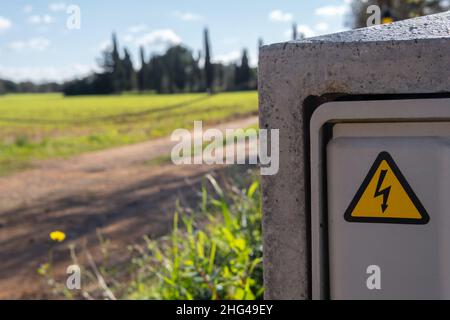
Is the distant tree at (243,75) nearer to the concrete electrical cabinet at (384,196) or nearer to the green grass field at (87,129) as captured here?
the green grass field at (87,129)

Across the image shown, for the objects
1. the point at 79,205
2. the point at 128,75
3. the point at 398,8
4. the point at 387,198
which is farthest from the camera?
the point at 128,75

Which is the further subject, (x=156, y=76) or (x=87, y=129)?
(x=156, y=76)

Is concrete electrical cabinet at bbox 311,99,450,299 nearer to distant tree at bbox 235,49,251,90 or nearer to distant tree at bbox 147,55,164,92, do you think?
distant tree at bbox 235,49,251,90

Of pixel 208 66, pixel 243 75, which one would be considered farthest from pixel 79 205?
pixel 243 75

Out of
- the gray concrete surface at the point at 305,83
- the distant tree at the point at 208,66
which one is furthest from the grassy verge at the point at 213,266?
the distant tree at the point at 208,66

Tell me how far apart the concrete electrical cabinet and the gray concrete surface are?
0.17ft

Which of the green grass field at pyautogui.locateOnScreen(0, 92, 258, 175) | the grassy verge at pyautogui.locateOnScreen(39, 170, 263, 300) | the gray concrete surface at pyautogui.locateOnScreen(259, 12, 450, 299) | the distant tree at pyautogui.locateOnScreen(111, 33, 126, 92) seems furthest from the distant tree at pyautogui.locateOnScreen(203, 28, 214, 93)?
the gray concrete surface at pyautogui.locateOnScreen(259, 12, 450, 299)

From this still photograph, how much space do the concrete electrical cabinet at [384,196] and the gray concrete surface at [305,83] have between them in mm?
53

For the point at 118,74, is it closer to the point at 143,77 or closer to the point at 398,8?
the point at 143,77

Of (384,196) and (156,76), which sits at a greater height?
(156,76)

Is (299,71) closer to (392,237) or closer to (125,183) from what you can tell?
(392,237)

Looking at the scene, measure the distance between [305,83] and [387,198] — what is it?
0.31 meters

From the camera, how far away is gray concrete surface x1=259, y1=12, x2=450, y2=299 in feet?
4.33

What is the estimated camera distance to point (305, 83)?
1384mm
